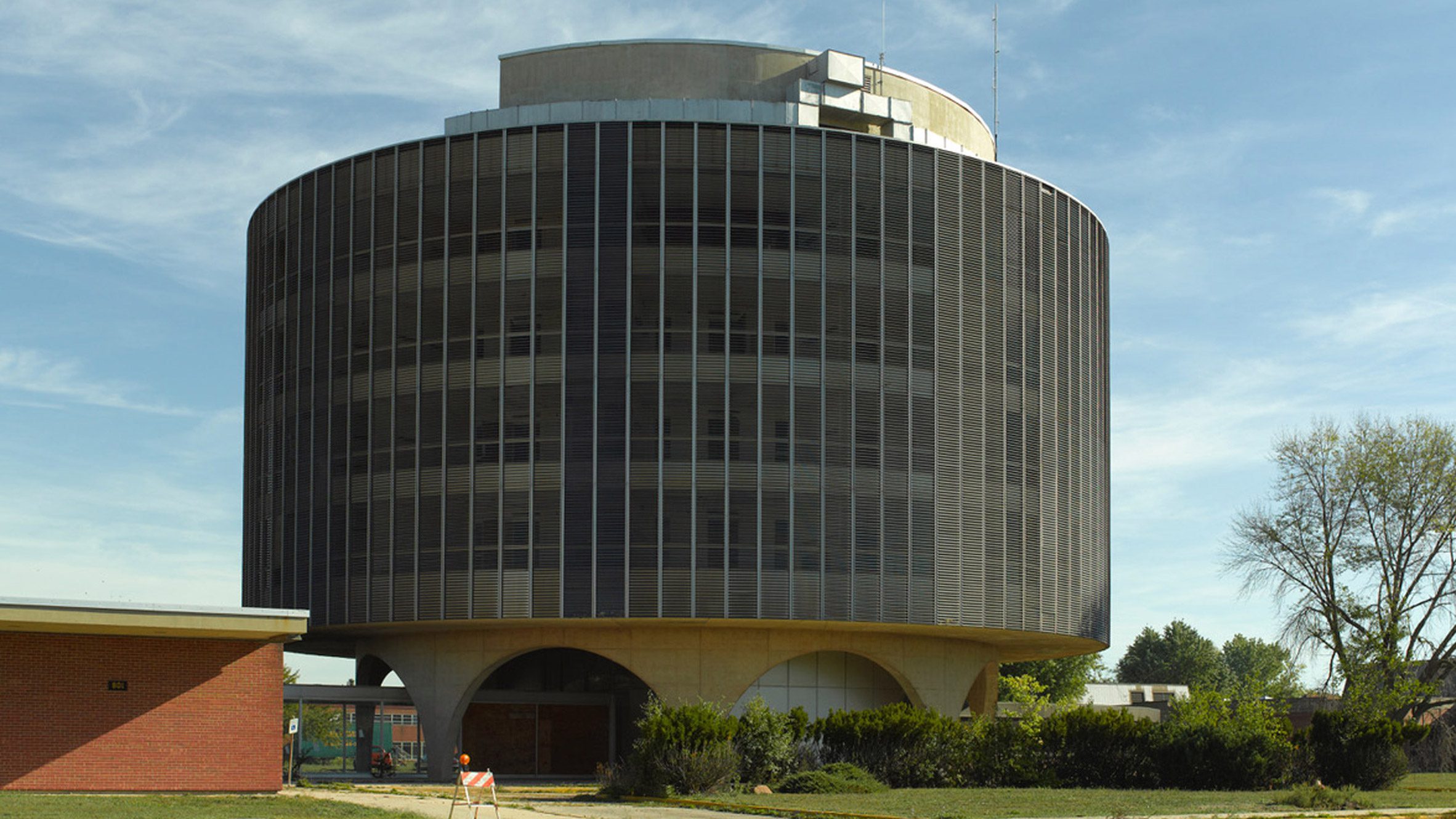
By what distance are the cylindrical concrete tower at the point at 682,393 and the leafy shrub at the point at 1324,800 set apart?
16287mm

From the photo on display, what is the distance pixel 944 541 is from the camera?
49.7m

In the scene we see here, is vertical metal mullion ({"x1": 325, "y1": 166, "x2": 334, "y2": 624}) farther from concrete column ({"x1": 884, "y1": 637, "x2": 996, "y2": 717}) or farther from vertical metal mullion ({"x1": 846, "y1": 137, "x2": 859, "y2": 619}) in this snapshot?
concrete column ({"x1": 884, "y1": 637, "x2": 996, "y2": 717})

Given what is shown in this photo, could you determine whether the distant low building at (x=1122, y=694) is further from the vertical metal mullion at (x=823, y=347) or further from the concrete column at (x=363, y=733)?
the concrete column at (x=363, y=733)

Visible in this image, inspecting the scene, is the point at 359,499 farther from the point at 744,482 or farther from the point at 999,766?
the point at 999,766

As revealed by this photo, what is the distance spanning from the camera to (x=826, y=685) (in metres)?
53.8

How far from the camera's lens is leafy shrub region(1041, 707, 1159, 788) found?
4081 cm

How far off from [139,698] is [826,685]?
2408 centimetres

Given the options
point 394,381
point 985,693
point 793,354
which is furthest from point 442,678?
point 985,693

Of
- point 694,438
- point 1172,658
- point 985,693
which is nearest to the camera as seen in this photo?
point 694,438

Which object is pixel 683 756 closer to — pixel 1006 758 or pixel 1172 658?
pixel 1006 758

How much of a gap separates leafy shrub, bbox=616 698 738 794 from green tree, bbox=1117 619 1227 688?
10439 cm

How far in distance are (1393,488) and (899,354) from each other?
2657 centimetres

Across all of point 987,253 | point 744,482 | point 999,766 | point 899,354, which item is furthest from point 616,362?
point 999,766

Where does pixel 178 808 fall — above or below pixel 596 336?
below
